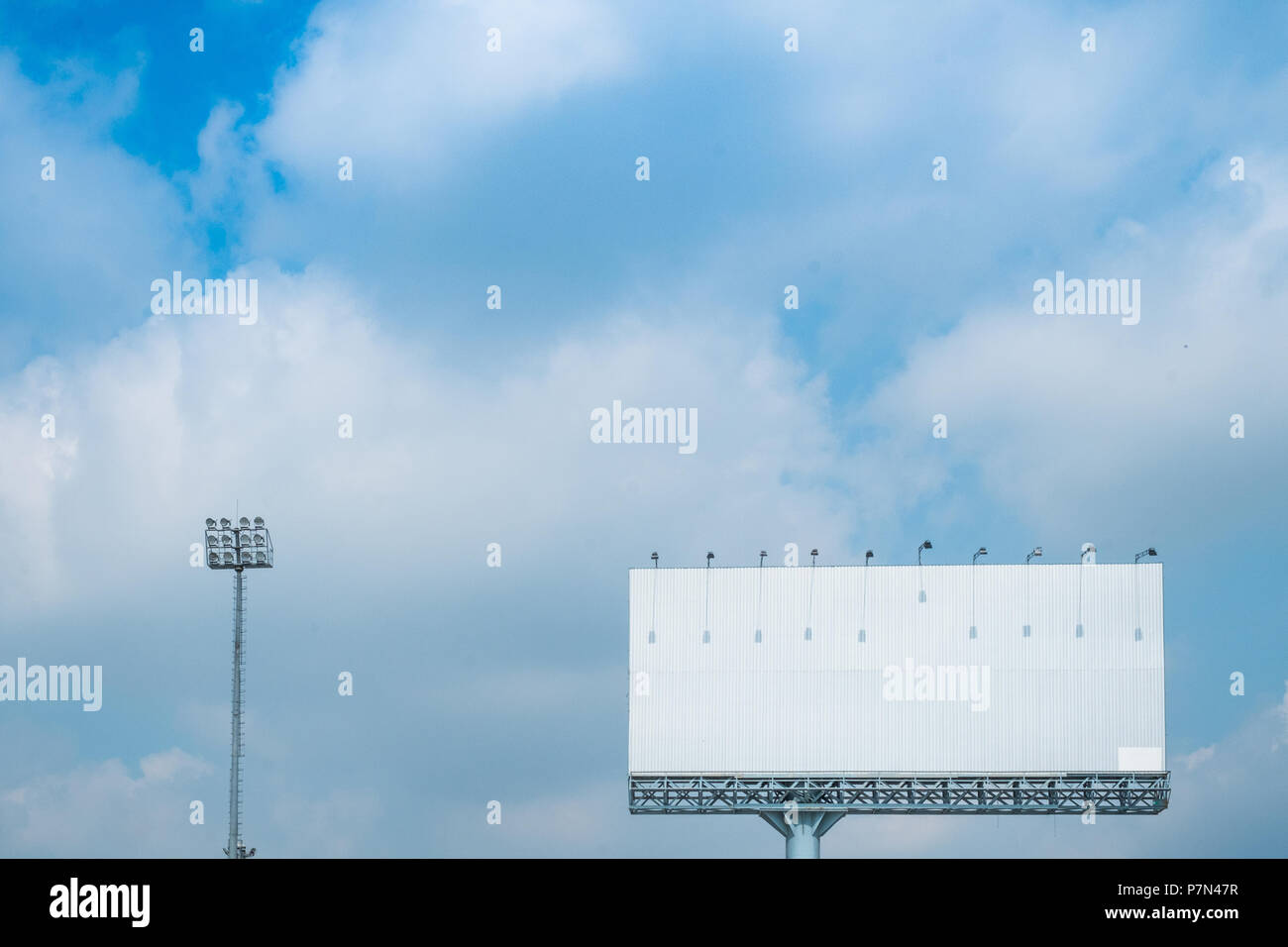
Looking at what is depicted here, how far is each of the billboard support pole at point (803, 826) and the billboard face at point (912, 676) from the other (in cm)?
174

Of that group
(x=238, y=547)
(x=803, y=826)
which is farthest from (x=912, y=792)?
(x=238, y=547)

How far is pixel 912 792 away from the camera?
60062 millimetres

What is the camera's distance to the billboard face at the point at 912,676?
60000mm

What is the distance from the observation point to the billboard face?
60.0m

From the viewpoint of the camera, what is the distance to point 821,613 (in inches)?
2397

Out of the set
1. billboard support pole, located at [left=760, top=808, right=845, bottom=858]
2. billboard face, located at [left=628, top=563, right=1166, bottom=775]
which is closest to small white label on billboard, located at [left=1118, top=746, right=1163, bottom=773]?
billboard face, located at [left=628, top=563, right=1166, bottom=775]

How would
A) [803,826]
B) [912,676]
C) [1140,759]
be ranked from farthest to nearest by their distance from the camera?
1. [912,676]
2. [803,826]
3. [1140,759]

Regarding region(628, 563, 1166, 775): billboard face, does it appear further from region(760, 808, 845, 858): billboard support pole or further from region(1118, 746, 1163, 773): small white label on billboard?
region(760, 808, 845, 858): billboard support pole

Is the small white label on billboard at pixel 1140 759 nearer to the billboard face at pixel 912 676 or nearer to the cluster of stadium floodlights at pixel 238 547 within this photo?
the billboard face at pixel 912 676

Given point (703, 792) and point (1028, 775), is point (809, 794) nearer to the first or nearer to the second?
point (703, 792)

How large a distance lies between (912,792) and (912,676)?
444cm

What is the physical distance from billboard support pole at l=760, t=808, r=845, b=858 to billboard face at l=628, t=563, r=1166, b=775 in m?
1.74

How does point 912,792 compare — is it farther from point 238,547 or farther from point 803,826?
point 238,547
